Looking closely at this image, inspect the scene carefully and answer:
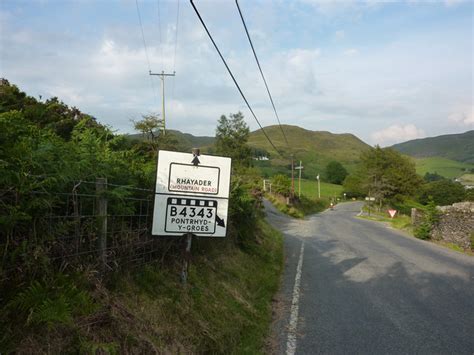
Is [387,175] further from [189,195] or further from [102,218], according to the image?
[102,218]

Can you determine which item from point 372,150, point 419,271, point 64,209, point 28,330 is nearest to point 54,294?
point 28,330

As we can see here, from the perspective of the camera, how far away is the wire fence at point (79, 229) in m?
3.41

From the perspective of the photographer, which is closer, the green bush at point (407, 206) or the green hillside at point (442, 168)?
the green bush at point (407, 206)

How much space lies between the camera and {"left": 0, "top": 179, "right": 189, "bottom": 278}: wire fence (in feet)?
11.2

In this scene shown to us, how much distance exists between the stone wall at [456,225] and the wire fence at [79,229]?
1726 cm

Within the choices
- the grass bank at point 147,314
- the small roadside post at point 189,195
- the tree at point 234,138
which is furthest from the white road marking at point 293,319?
the tree at point 234,138

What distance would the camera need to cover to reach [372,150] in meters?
75.4

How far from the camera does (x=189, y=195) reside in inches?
232

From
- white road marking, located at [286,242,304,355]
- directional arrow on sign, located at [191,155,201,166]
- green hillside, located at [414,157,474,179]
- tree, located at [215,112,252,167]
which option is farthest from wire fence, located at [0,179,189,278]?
green hillside, located at [414,157,474,179]

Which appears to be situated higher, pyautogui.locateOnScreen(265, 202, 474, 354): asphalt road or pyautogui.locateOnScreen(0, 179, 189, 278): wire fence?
pyautogui.locateOnScreen(0, 179, 189, 278): wire fence

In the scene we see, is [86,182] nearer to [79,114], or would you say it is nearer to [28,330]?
[28,330]

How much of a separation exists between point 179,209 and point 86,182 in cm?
174

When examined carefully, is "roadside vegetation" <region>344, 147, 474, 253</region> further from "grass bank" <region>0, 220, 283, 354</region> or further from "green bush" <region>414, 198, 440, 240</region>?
"grass bank" <region>0, 220, 283, 354</region>

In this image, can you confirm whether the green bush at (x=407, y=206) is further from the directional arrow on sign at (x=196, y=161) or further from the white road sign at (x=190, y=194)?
the directional arrow on sign at (x=196, y=161)
